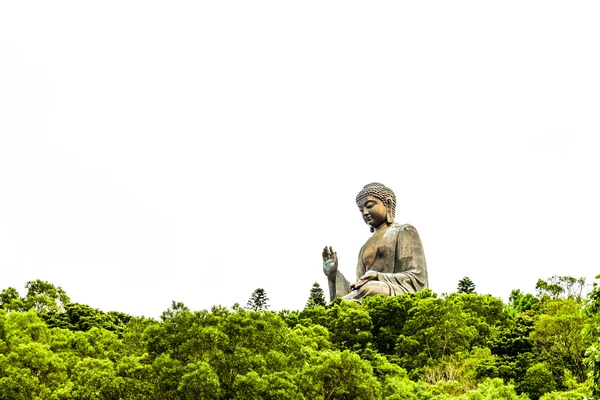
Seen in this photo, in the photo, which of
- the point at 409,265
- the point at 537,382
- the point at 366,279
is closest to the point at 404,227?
the point at 409,265

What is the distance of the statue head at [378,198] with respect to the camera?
3316cm

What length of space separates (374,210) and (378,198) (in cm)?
58

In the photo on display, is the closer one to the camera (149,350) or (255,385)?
(255,385)

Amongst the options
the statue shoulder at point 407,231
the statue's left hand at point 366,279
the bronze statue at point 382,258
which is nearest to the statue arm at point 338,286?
the bronze statue at point 382,258

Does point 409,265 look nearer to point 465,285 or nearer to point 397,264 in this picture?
point 397,264

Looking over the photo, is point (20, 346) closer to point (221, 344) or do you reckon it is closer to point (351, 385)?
point (221, 344)

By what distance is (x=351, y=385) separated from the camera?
42.0ft

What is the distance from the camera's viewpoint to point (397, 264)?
31.8 meters

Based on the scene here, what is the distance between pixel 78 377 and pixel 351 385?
4.92 m

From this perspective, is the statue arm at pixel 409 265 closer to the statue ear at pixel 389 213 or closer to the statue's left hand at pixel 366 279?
the statue's left hand at pixel 366 279

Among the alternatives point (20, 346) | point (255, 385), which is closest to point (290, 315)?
point (20, 346)

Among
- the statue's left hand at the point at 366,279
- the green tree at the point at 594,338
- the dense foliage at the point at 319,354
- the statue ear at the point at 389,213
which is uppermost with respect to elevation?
the statue ear at the point at 389,213

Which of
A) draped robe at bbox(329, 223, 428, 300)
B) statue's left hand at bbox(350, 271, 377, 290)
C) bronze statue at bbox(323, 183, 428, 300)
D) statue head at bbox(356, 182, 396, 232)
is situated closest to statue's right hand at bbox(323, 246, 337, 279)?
bronze statue at bbox(323, 183, 428, 300)

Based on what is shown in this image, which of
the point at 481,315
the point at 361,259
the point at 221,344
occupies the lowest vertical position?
the point at 221,344
